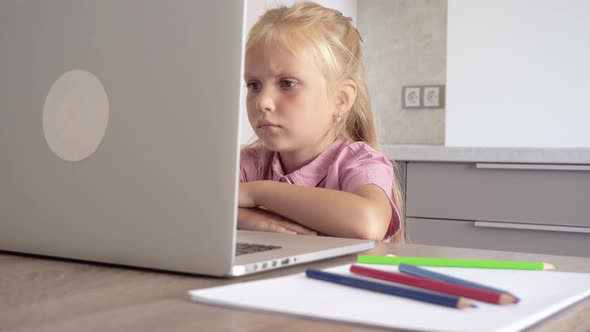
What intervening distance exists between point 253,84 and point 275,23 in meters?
0.14

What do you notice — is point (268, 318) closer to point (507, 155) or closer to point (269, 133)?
point (269, 133)

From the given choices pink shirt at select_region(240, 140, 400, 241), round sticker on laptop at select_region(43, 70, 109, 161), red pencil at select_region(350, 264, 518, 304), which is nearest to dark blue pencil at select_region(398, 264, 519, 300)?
red pencil at select_region(350, 264, 518, 304)

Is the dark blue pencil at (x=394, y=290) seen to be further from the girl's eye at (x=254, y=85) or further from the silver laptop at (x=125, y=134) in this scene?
the girl's eye at (x=254, y=85)

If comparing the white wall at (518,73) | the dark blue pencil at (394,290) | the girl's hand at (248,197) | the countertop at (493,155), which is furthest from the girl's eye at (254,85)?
the white wall at (518,73)

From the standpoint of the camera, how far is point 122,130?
0.64 metres

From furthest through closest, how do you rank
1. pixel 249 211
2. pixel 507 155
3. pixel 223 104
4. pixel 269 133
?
pixel 507 155 → pixel 269 133 → pixel 249 211 → pixel 223 104

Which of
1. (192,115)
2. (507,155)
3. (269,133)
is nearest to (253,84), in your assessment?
(269,133)

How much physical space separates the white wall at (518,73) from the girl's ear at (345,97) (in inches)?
65.1

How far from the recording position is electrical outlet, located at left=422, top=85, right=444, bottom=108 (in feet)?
10.9

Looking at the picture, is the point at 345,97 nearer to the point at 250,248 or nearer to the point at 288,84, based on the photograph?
the point at 288,84

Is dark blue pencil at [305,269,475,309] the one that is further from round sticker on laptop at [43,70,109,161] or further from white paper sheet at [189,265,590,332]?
round sticker on laptop at [43,70,109,161]

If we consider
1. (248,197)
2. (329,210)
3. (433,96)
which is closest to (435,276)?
(329,210)

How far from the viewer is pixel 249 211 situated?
114 centimetres

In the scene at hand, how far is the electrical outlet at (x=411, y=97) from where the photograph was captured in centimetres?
342
